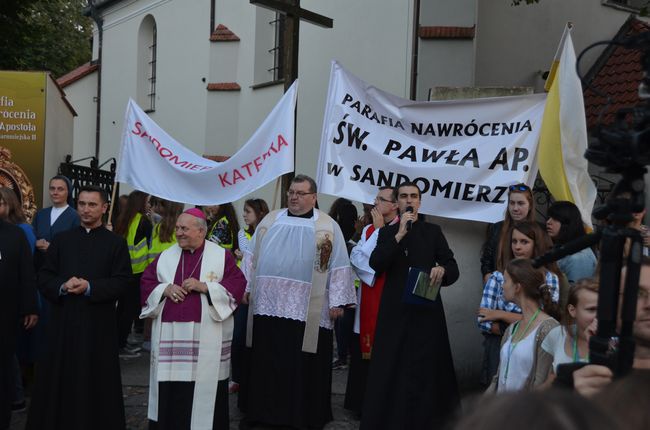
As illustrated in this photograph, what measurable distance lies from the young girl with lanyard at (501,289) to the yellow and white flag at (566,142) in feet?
1.14

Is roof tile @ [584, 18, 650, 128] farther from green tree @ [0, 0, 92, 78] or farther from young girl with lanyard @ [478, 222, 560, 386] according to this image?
green tree @ [0, 0, 92, 78]

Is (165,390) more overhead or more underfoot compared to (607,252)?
more underfoot

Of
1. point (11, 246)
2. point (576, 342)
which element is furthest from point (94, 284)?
point (576, 342)

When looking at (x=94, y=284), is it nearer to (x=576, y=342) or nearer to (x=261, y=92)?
(x=576, y=342)

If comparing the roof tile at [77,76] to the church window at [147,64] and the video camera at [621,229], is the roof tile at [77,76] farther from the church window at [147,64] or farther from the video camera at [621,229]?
the video camera at [621,229]

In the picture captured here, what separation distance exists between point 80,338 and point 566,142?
3813 mm

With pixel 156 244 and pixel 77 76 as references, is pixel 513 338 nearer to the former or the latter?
pixel 156 244

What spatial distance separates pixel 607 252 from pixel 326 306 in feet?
15.1

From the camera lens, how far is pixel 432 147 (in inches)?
271

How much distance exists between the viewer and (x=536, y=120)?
260 inches

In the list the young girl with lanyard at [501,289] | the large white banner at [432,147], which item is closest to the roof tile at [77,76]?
the large white banner at [432,147]

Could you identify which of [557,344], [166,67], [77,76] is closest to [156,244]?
[557,344]

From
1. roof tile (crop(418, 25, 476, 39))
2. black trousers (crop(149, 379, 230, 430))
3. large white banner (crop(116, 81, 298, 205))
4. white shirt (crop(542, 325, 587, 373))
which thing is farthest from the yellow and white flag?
roof tile (crop(418, 25, 476, 39))

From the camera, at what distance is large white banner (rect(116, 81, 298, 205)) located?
6.77 metres
